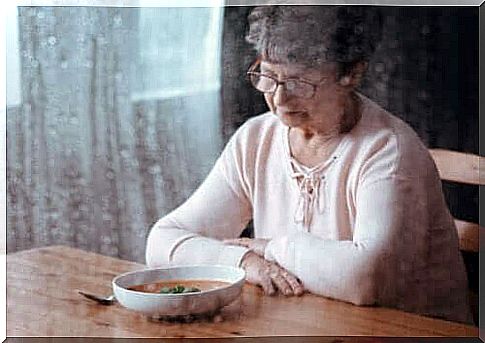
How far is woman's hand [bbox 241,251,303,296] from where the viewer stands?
142 centimetres

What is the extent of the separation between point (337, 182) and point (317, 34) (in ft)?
0.71

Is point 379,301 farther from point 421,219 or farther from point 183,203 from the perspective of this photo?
point 183,203

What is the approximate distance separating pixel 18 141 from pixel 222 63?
0.33 m

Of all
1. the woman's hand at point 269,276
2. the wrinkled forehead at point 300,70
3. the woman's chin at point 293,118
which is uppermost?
the wrinkled forehead at point 300,70

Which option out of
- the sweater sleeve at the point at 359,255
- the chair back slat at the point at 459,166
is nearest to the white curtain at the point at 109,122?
the sweater sleeve at the point at 359,255

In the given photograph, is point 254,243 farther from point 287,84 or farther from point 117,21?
point 117,21

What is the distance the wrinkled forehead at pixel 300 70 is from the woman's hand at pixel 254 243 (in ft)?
0.80

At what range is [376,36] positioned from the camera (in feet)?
4.67

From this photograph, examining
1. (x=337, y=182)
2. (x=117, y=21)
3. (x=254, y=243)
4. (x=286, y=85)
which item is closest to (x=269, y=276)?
(x=254, y=243)

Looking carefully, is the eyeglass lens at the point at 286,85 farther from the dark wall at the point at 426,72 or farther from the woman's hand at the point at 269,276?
the woman's hand at the point at 269,276

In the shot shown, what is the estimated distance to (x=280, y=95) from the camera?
4.67 feet

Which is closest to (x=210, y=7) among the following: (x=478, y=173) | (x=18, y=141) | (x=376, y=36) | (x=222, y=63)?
(x=222, y=63)

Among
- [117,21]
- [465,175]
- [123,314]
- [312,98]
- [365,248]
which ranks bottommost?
[123,314]

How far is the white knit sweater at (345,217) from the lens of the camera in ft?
4.64
